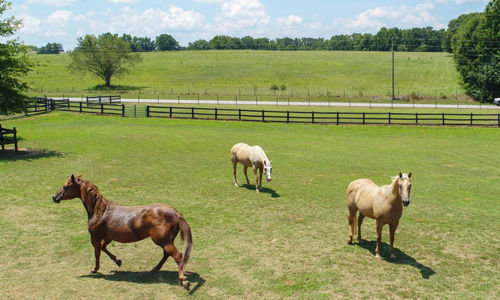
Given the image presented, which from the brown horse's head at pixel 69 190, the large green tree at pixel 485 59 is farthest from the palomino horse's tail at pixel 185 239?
the large green tree at pixel 485 59

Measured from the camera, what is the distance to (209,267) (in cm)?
813

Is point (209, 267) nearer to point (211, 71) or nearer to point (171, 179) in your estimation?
point (171, 179)

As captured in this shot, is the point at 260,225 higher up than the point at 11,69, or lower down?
lower down

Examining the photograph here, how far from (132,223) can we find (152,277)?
113cm

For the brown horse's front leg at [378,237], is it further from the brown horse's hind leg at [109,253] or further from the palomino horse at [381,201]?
the brown horse's hind leg at [109,253]

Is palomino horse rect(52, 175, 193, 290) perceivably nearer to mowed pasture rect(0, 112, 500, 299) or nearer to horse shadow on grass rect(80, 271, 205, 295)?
horse shadow on grass rect(80, 271, 205, 295)

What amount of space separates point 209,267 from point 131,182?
25.0ft

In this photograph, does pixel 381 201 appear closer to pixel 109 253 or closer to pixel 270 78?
pixel 109 253

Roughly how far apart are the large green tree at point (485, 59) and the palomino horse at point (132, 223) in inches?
2663

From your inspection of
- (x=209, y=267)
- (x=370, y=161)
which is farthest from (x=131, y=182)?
(x=370, y=161)

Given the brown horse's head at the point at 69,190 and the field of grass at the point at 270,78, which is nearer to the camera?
the brown horse's head at the point at 69,190

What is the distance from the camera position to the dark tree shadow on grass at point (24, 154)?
19.4m

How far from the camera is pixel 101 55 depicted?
3105 inches

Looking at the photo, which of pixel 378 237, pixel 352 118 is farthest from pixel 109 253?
pixel 352 118
